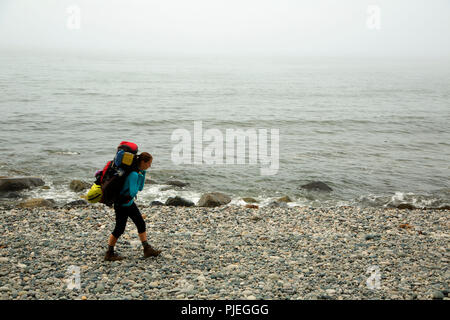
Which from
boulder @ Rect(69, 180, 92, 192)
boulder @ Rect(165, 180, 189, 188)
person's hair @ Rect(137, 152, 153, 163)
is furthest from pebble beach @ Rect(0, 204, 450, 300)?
boulder @ Rect(165, 180, 189, 188)

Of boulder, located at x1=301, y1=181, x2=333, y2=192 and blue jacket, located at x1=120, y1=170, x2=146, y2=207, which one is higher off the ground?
blue jacket, located at x1=120, y1=170, x2=146, y2=207

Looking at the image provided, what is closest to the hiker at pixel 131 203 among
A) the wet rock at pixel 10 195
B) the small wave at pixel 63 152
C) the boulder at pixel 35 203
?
the boulder at pixel 35 203

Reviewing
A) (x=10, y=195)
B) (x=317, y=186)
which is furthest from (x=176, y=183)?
(x=10, y=195)

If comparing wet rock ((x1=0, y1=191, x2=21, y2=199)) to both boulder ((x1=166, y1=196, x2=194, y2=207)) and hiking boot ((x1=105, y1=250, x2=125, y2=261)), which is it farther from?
hiking boot ((x1=105, y1=250, x2=125, y2=261))

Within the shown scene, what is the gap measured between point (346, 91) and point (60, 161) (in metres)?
56.4

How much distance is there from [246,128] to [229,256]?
90.1 feet

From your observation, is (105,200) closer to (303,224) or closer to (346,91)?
(303,224)

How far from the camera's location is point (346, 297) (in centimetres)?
742

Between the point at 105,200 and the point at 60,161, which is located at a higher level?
the point at 105,200

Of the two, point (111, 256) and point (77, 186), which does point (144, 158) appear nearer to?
point (111, 256)

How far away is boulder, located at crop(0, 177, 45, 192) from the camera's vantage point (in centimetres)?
1720

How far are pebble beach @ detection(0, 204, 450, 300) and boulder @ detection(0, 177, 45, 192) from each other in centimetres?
457

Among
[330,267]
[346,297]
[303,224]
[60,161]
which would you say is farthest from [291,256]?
[60,161]

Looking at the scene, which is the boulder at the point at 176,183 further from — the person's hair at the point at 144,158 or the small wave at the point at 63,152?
the person's hair at the point at 144,158
